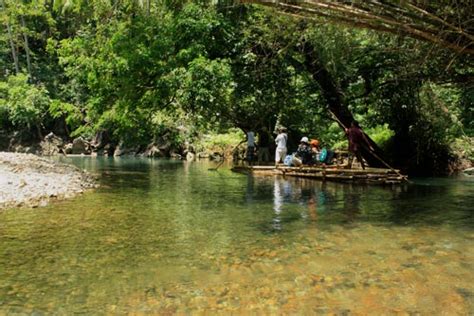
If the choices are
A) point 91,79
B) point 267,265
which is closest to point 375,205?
point 267,265

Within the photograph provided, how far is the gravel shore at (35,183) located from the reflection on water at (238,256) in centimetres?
92

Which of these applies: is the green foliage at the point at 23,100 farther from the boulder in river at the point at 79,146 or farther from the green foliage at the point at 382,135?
the green foliage at the point at 382,135

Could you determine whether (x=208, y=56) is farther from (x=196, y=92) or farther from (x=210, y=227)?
(x=210, y=227)

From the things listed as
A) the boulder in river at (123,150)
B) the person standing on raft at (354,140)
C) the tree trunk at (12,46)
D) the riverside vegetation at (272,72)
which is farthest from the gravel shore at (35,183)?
the tree trunk at (12,46)

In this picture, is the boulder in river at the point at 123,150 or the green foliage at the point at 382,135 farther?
the boulder in river at the point at 123,150

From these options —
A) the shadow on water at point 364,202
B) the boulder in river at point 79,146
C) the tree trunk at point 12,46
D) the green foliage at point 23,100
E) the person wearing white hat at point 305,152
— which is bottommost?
the shadow on water at point 364,202

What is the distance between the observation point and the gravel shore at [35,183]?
1145 centimetres

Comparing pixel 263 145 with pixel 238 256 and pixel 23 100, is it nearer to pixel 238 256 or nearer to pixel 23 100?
pixel 238 256

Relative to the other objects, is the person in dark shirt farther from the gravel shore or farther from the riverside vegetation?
the gravel shore

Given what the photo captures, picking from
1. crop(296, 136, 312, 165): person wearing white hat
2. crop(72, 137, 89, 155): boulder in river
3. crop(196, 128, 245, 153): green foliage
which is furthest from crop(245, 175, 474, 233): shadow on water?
crop(72, 137, 89, 155): boulder in river

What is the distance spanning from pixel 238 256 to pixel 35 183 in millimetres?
8461

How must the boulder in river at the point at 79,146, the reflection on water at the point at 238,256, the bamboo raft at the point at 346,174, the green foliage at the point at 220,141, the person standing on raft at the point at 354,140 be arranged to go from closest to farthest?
1. the reflection on water at the point at 238,256
2. the bamboo raft at the point at 346,174
3. the person standing on raft at the point at 354,140
4. the green foliage at the point at 220,141
5. the boulder in river at the point at 79,146

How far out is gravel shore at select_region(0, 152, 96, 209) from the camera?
11.5 metres

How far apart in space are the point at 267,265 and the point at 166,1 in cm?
1425
